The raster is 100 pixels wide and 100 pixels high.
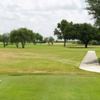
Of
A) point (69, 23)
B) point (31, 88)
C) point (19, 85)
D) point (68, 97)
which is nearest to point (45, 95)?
point (68, 97)

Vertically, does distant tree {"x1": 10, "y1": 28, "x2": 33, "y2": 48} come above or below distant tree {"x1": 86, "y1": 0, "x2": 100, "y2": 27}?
below

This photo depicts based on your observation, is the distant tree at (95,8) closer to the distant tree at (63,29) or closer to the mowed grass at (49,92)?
the mowed grass at (49,92)

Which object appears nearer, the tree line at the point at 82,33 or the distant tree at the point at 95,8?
the distant tree at the point at 95,8

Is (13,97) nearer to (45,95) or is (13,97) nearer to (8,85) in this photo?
(45,95)

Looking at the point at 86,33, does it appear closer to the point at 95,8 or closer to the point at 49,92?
the point at 95,8

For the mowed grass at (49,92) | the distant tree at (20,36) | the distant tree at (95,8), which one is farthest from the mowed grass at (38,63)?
the distant tree at (20,36)

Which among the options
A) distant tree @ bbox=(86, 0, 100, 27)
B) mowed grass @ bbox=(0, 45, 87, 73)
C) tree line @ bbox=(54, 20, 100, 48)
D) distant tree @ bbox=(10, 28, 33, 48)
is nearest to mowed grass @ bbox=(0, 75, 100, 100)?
mowed grass @ bbox=(0, 45, 87, 73)

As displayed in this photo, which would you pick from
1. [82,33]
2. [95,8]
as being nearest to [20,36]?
[82,33]

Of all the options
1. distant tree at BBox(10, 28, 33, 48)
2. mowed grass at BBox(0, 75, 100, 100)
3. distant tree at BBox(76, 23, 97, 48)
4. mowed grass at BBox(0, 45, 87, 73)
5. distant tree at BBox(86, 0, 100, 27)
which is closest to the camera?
mowed grass at BBox(0, 75, 100, 100)

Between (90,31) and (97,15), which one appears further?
(90,31)

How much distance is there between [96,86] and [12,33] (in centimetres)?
10105

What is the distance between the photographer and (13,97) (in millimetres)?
12164

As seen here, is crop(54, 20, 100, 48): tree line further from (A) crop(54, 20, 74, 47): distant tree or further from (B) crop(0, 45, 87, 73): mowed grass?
(B) crop(0, 45, 87, 73): mowed grass

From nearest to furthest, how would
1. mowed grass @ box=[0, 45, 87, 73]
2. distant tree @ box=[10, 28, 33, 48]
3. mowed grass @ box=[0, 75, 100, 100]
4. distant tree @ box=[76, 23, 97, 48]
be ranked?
mowed grass @ box=[0, 75, 100, 100]
mowed grass @ box=[0, 45, 87, 73]
distant tree @ box=[76, 23, 97, 48]
distant tree @ box=[10, 28, 33, 48]
